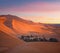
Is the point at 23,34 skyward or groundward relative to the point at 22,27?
groundward

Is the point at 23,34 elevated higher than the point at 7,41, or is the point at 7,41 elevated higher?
the point at 23,34

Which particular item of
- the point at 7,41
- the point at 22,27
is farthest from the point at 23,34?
the point at 7,41

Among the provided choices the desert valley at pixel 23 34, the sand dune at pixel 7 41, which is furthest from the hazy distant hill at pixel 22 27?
the sand dune at pixel 7 41

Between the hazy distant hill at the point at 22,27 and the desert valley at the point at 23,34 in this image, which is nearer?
the desert valley at the point at 23,34

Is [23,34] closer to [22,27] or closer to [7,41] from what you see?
[22,27]

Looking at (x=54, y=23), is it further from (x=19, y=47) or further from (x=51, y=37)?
(x=19, y=47)

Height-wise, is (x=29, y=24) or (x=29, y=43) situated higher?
(x=29, y=24)

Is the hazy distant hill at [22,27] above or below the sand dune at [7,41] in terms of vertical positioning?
above

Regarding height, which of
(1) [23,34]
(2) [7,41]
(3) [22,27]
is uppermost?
(3) [22,27]

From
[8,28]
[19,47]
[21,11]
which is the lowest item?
[19,47]

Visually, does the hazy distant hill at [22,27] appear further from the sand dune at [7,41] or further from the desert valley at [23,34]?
the sand dune at [7,41]

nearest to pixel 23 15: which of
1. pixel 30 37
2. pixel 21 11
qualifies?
pixel 21 11
